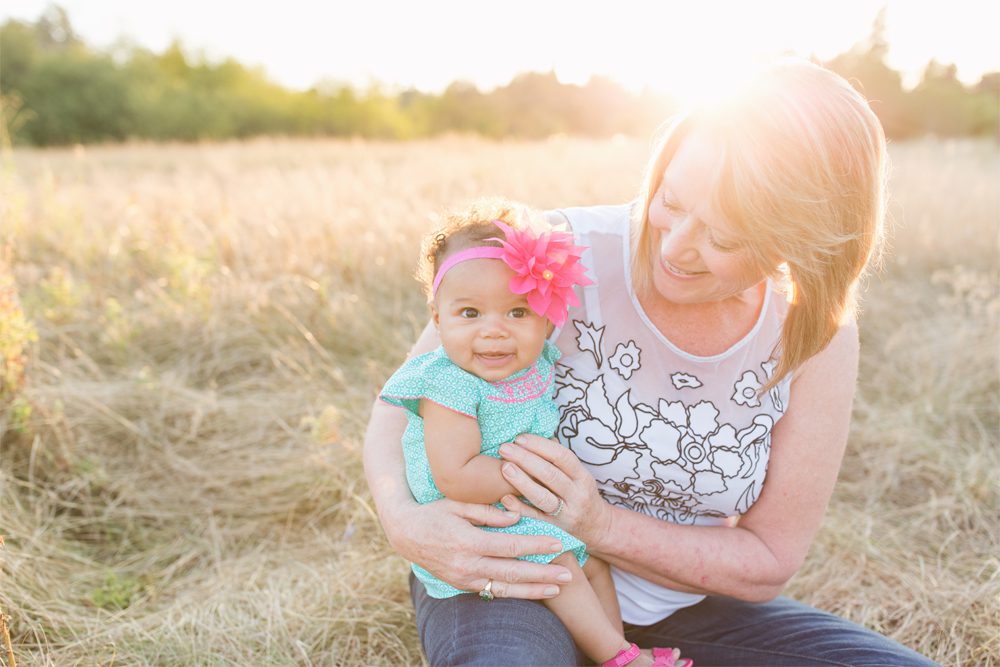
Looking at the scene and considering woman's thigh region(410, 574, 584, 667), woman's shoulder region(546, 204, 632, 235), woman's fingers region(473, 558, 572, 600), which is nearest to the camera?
woman's thigh region(410, 574, 584, 667)

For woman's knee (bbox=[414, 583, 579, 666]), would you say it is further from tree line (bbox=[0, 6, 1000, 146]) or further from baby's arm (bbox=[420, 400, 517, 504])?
tree line (bbox=[0, 6, 1000, 146])

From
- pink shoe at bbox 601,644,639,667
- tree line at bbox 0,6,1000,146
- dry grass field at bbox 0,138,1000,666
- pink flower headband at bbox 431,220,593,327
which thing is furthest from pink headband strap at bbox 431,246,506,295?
tree line at bbox 0,6,1000,146

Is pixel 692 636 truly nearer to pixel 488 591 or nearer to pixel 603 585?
pixel 603 585

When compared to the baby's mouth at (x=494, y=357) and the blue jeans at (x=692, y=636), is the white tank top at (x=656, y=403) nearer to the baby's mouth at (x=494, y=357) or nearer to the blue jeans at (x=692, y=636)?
the baby's mouth at (x=494, y=357)

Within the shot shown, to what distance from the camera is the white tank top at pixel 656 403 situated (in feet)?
5.65

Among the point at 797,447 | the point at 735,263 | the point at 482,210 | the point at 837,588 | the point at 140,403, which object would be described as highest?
the point at 482,210

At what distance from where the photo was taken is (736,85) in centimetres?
156

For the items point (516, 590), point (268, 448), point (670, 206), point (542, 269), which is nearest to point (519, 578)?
point (516, 590)

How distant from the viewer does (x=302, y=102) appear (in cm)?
3528

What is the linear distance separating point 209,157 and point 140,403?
29.5ft

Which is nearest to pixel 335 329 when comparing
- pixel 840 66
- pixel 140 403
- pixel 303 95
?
pixel 140 403

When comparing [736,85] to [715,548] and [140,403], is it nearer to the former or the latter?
[715,548]

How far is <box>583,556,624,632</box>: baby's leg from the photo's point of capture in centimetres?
176

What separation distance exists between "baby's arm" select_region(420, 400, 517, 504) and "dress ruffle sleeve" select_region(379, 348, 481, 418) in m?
0.02
